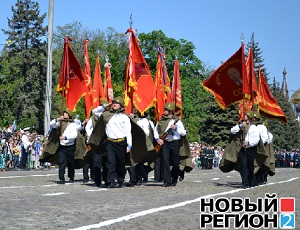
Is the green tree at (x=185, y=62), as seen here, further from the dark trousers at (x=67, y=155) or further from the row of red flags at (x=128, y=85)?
the dark trousers at (x=67, y=155)

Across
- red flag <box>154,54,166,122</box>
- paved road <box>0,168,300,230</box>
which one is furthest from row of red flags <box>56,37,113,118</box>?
paved road <box>0,168,300,230</box>

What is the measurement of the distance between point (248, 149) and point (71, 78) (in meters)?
7.81

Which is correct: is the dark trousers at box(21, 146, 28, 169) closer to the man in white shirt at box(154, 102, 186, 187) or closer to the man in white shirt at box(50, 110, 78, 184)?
the man in white shirt at box(50, 110, 78, 184)

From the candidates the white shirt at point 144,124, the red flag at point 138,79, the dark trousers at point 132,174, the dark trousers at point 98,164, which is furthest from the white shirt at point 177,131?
the red flag at point 138,79

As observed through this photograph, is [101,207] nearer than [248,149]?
Yes

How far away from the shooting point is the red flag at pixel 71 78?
24328 millimetres

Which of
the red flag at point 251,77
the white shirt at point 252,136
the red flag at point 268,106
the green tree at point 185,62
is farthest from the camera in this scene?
the green tree at point 185,62

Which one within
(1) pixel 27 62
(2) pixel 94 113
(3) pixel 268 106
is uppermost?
(1) pixel 27 62

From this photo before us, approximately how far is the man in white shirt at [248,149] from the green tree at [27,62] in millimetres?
44057

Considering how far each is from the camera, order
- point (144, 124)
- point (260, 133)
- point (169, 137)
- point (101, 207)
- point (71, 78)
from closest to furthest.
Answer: point (101, 207) < point (169, 137) < point (260, 133) < point (144, 124) < point (71, 78)

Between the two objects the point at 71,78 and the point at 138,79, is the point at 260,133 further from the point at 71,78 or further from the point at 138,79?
the point at 71,78

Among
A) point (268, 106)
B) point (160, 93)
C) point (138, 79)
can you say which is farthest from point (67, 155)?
point (160, 93)

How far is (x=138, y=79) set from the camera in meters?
23.2

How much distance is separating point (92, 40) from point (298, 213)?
7414cm
